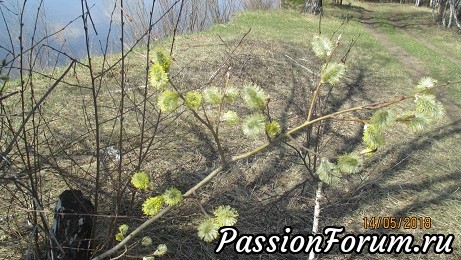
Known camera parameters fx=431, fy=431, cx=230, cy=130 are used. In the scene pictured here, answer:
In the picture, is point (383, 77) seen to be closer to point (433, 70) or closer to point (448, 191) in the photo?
point (433, 70)

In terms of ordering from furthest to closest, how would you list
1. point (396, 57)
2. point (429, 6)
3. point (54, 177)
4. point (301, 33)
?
point (429, 6) → point (301, 33) → point (396, 57) → point (54, 177)

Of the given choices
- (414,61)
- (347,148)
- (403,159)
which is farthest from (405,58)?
(403,159)

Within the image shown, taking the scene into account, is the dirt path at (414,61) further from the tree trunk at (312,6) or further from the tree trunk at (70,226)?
the tree trunk at (70,226)

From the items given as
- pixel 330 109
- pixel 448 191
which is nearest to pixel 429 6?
pixel 330 109

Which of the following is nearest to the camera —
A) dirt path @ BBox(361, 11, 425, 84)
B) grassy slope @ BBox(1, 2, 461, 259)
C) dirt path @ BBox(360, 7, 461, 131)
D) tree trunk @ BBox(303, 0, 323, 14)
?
grassy slope @ BBox(1, 2, 461, 259)

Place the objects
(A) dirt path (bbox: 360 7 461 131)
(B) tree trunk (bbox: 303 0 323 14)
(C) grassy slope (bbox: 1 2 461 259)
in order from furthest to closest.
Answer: (B) tree trunk (bbox: 303 0 323 14) → (A) dirt path (bbox: 360 7 461 131) → (C) grassy slope (bbox: 1 2 461 259)

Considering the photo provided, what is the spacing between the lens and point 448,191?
434cm

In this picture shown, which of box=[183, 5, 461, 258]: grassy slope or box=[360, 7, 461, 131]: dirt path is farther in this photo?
box=[360, 7, 461, 131]: dirt path

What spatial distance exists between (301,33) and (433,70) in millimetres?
3627
